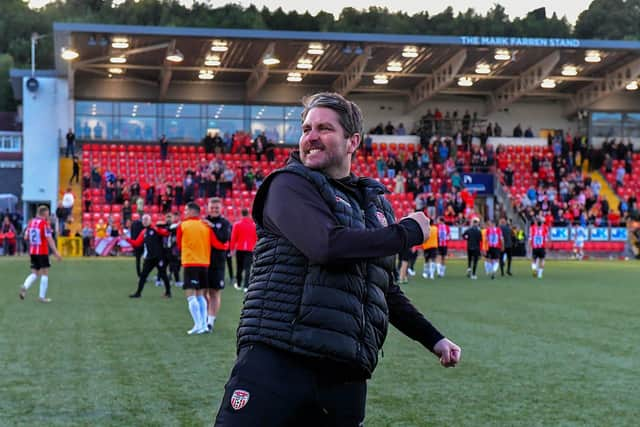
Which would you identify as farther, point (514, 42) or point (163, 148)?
point (163, 148)

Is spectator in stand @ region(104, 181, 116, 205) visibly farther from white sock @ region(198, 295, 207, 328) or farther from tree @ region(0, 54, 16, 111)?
tree @ region(0, 54, 16, 111)

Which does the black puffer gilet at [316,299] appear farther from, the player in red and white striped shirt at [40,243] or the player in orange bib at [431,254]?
the player in orange bib at [431,254]

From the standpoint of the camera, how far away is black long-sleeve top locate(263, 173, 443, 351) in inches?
137

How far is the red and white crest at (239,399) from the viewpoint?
3.46 metres

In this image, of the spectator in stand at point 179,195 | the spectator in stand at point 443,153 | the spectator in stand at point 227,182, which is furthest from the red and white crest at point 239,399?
the spectator in stand at point 443,153

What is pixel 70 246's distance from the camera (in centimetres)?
4288

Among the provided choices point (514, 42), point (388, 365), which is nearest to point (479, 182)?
point (514, 42)

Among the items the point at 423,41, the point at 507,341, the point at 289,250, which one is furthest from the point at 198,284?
the point at 423,41

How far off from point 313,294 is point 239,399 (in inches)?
17.6

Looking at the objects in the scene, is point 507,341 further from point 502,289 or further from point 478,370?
point 502,289

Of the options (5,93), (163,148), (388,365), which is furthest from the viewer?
(5,93)

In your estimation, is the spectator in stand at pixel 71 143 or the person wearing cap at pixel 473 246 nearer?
the person wearing cap at pixel 473 246

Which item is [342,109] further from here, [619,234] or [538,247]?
[619,234]

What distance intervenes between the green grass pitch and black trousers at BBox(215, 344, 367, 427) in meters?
4.18
